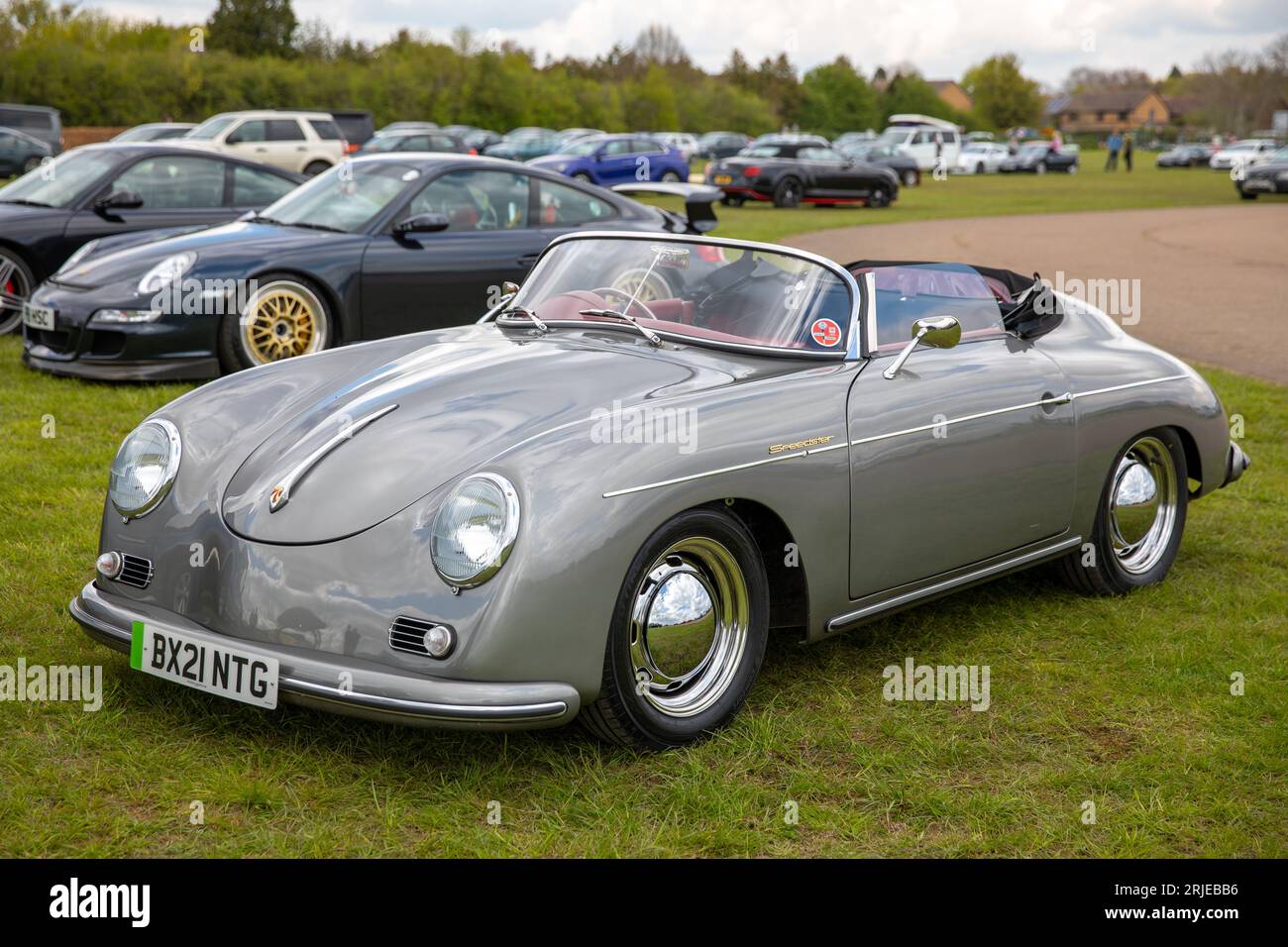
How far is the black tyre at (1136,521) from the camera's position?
17.1ft

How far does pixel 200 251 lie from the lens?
27.0 feet

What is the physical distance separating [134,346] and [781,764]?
18.7ft

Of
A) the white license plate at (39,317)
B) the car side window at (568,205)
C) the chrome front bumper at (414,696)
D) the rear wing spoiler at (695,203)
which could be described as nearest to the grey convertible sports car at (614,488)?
the chrome front bumper at (414,696)

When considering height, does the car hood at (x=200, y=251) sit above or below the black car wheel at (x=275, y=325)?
above

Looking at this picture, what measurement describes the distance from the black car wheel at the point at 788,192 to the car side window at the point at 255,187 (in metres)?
18.6

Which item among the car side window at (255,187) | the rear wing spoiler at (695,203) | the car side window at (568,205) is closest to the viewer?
the rear wing spoiler at (695,203)

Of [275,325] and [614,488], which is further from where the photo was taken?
[275,325]

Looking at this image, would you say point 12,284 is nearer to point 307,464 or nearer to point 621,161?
point 307,464

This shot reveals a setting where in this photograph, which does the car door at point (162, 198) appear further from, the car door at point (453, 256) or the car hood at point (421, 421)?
the car hood at point (421, 421)

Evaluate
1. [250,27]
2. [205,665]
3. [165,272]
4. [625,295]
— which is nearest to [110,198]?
[165,272]

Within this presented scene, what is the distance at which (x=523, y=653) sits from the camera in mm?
3295

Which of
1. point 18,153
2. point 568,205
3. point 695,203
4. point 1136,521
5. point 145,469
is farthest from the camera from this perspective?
point 18,153

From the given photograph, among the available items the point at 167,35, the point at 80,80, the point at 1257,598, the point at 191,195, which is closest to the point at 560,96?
the point at 167,35

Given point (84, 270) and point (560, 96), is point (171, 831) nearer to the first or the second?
point (84, 270)
